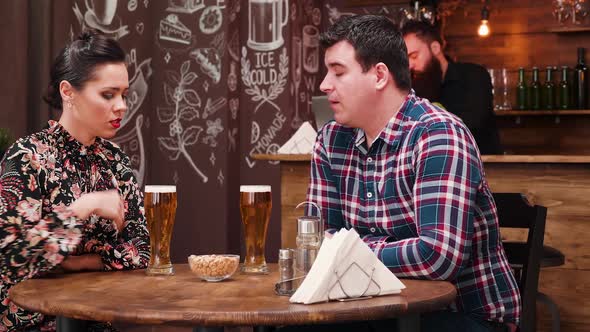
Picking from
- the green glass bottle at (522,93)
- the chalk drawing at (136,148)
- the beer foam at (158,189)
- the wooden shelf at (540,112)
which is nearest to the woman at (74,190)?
the beer foam at (158,189)

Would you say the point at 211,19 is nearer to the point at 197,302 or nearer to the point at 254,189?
the point at 254,189

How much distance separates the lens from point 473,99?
486 centimetres

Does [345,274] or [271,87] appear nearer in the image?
[345,274]

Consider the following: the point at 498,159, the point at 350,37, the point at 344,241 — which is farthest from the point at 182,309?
the point at 498,159

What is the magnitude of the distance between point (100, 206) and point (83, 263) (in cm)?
17

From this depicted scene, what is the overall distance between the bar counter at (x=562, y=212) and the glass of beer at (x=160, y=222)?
6.61ft

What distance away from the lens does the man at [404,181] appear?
1.84m

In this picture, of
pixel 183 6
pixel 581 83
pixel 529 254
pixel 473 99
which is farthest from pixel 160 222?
pixel 581 83

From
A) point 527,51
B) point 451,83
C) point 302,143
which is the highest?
point 527,51

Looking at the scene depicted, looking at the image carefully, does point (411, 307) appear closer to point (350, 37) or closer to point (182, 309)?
point (182, 309)

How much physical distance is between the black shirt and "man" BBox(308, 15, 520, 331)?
9.07ft

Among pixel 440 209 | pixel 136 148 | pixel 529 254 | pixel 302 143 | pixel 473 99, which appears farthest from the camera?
pixel 136 148

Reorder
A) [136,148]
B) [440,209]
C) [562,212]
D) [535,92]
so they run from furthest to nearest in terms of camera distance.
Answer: [535,92], [136,148], [562,212], [440,209]

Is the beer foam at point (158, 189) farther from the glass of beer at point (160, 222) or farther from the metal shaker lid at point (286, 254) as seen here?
the metal shaker lid at point (286, 254)
